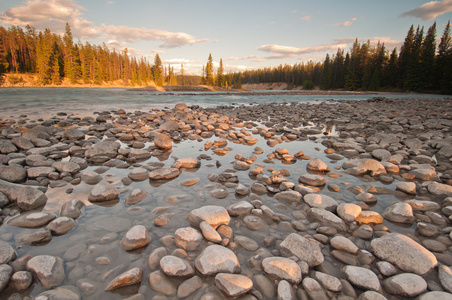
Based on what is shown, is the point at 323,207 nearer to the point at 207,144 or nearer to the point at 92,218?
the point at 92,218

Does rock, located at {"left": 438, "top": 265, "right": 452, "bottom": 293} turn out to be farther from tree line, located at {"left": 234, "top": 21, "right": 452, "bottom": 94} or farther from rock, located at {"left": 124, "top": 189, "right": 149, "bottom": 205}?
tree line, located at {"left": 234, "top": 21, "right": 452, "bottom": 94}

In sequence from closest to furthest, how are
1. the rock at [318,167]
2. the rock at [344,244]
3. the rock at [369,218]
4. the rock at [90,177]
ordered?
the rock at [344,244] < the rock at [369,218] < the rock at [90,177] < the rock at [318,167]

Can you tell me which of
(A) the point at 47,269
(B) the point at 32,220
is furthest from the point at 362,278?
(B) the point at 32,220

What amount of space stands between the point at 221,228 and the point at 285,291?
1004 mm

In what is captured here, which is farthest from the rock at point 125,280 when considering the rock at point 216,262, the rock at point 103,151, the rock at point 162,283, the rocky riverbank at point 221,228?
the rock at point 103,151

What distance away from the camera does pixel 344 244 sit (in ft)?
6.90

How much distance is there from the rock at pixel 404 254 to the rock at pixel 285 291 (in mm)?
1052

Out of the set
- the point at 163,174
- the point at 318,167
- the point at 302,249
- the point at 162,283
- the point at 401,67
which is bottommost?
the point at 162,283

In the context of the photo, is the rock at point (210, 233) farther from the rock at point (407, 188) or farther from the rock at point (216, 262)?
the rock at point (407, 188)

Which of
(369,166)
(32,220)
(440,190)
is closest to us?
(32,220)

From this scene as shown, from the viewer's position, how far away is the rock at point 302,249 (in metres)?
1.93

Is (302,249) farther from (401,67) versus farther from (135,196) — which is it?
(401,67)

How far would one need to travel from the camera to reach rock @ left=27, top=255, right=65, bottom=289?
164cm

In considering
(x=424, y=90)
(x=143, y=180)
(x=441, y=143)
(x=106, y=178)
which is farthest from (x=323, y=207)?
(x=424, y=90)
